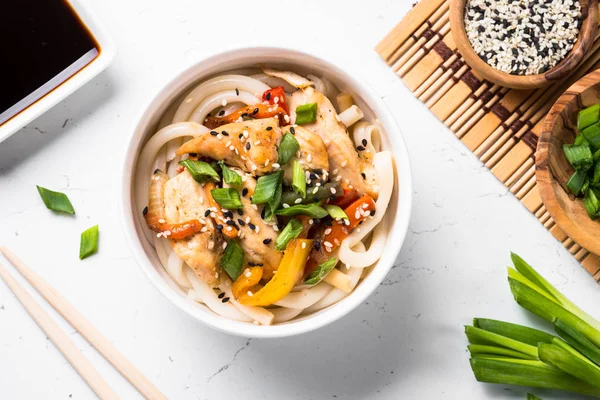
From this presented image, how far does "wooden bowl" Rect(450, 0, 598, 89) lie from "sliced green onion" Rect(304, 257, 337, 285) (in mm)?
1020

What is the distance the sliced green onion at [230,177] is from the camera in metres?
2.29

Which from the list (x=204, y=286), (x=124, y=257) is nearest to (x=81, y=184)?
(x=124, y=257)

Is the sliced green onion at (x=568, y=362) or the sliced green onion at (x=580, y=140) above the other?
the sliced green onion at (x=580, y=140)

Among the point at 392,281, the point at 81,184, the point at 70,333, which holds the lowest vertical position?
the point at 70,333

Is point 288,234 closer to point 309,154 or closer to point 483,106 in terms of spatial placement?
point 309,154

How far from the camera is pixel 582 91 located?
2652 mm

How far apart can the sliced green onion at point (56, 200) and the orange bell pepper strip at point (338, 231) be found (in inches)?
43.9

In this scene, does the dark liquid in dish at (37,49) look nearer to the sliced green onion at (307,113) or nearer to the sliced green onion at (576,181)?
the sliced green onion at (307,113)

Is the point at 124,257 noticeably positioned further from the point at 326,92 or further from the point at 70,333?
the point at 326,92

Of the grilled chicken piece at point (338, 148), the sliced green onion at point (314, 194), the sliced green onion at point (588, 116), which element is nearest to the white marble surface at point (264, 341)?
the sliced green onion at point (588, 116)

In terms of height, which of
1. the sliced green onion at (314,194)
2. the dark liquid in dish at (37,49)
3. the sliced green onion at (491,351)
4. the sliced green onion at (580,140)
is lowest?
the dark liquid in dish at (37,49)

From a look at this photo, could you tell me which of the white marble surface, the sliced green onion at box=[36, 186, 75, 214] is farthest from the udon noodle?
the sliced green onion at box=[36, 186, 75, 214]

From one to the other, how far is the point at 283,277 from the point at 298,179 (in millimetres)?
334

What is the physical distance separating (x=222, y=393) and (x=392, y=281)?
86 centimetres
